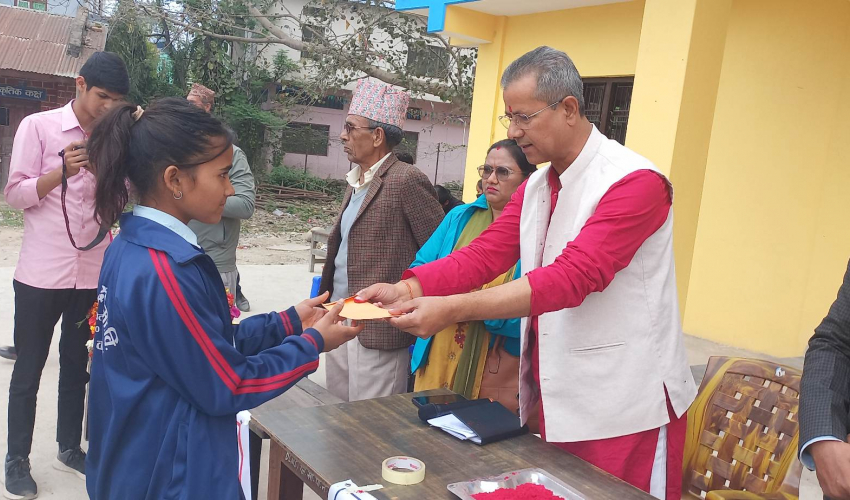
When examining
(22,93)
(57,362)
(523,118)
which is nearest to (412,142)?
(22,93)

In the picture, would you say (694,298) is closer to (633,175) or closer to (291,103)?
(633,175)

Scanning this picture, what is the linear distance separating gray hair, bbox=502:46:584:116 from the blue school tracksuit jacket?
1070mm

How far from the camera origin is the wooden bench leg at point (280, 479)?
2.12 metres

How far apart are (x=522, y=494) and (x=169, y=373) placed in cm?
92

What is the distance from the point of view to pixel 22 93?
15.3 metres

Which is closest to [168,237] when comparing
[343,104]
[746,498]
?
[746,498]

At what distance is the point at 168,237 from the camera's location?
174 cm

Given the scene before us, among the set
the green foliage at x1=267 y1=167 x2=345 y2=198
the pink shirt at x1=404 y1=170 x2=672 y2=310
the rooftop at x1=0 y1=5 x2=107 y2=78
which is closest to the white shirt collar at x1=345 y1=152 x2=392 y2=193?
the pink shirt at x1=404 y1=170 x2=672 y2=310

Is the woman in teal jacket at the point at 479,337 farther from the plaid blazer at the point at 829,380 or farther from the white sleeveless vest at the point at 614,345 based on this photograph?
the plaid blazer at the point at 829,380

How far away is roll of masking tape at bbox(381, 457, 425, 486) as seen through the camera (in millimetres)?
1766

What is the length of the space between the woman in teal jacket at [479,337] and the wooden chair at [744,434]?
0.78m

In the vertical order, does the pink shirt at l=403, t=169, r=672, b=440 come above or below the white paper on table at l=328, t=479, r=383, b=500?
above

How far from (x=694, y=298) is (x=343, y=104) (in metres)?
15.7

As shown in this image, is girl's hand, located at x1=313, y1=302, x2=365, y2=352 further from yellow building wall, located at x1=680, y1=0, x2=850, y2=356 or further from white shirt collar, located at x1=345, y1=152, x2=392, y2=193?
yellow building wall, located at x1=680, y1=0, x2=850, y2=356
